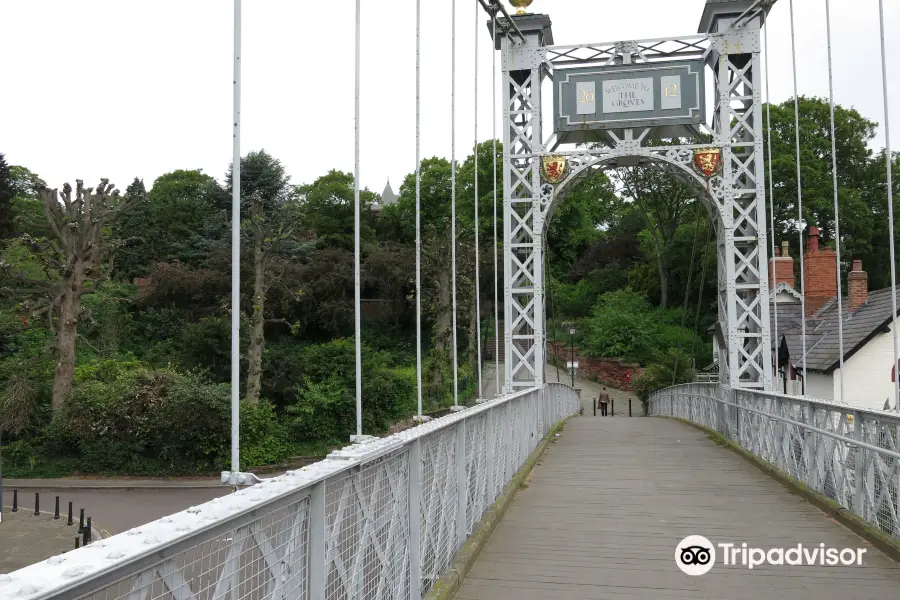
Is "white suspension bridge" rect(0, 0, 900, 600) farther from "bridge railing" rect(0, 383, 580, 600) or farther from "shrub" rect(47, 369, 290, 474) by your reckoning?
"shrub" rect(47, 369, 290, 474)

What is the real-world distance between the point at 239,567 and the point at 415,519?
183 cm

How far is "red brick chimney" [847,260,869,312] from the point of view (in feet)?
73.6

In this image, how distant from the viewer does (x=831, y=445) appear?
7.05 meters

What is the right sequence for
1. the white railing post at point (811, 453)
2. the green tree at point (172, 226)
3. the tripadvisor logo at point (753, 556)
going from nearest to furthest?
the tripadvisor logo at point (753, 556) < the white railing post at point (811, 453) < the green tree at point (172, 226)

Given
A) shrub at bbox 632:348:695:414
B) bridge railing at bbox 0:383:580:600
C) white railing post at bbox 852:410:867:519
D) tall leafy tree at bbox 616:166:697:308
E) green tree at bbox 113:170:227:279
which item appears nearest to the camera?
bridge railing at bbox 0:383:580:600

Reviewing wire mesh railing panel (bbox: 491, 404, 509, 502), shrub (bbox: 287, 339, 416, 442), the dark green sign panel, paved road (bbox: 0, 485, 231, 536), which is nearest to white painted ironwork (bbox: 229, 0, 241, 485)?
wire mesh railing panel (bbox: 491, 404, 509, 502)

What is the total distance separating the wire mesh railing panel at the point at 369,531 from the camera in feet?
10.1

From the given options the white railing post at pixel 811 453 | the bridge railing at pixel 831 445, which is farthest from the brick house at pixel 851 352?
the white railing post at pixel 811 453

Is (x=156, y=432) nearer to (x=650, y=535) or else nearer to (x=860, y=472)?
(x=650, y=535)

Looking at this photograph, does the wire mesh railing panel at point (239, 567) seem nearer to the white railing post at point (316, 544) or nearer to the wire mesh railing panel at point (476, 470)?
the white railing post at point (316, 544)

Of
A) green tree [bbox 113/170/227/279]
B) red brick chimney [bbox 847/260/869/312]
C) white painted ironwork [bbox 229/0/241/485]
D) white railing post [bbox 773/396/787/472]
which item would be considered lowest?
white railing post [bbox 773/396/787/472]

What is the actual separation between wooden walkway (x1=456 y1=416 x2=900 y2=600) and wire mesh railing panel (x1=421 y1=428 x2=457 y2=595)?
0.23 metres

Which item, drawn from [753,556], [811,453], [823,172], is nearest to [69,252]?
[811,453]

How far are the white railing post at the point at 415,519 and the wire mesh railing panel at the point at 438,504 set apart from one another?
206 mm
